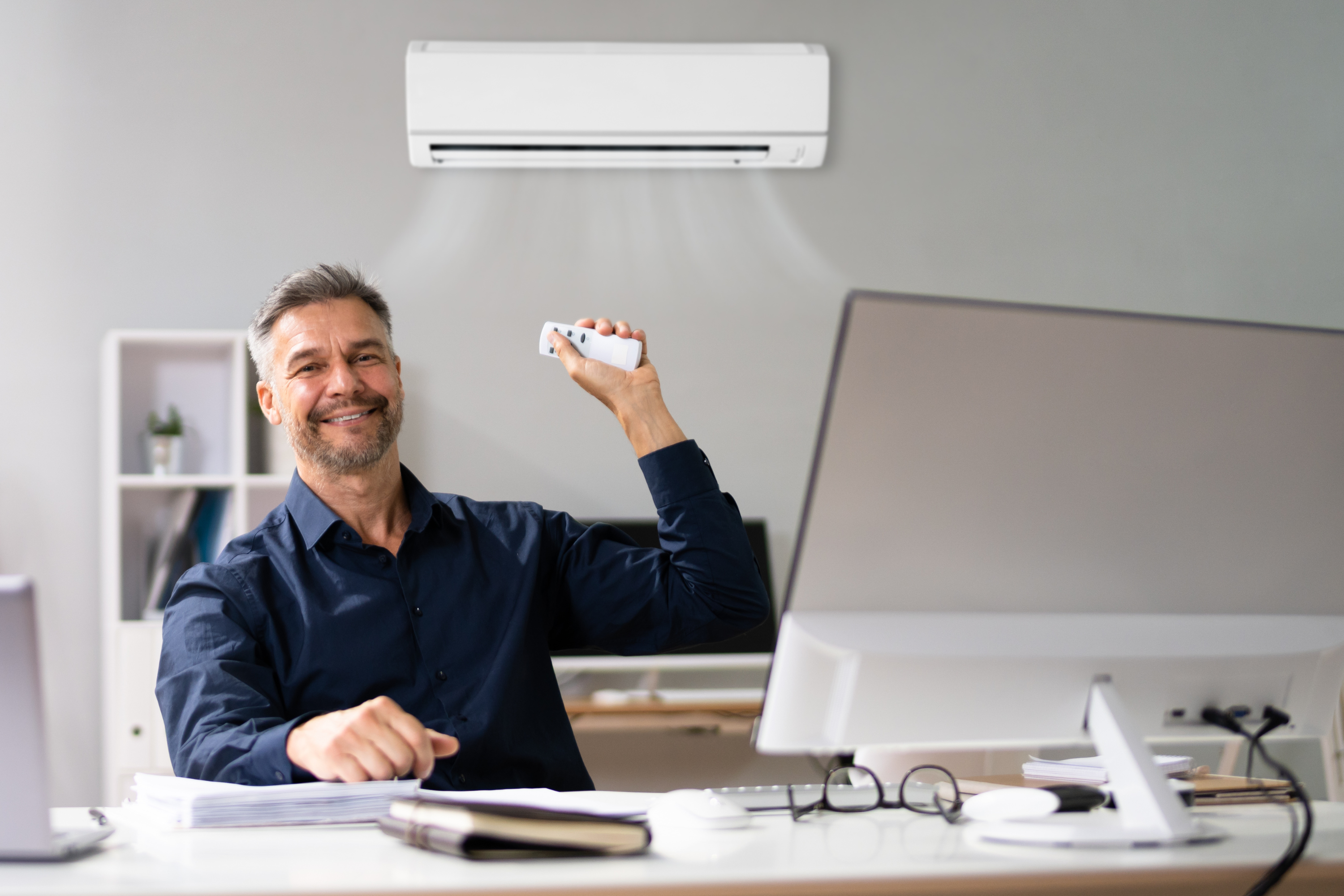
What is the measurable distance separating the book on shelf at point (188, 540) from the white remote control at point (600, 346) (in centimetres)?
180

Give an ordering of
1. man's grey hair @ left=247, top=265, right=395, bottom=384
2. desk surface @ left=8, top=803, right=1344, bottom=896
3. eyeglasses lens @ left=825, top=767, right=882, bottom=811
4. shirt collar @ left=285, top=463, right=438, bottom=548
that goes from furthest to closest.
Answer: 1. man's grey hair @ left=247, top=265, right=395, bottom=384
2. shirt collar @ left=285, top=463, right=438, bottom=548
3. eyeglasses lens @ left=825, top=767, right=882, bottom=811
4. desk surface @ left=8, top=803, right=1344, bottom=896

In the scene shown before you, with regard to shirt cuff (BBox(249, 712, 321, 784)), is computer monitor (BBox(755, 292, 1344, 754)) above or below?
above

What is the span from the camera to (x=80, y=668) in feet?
10.0

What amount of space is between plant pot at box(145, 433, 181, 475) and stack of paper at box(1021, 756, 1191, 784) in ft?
8.02

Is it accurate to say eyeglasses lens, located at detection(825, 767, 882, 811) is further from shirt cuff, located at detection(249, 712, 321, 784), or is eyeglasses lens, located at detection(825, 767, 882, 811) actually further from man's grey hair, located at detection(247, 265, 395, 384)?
man's grey hair, located at detection(247, 265, 395, 384)

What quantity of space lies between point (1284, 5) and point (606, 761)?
129 inches

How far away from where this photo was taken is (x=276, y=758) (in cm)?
107

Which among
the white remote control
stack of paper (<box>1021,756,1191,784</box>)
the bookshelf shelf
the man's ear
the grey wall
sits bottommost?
stack of paper (<box>1021,756,1191,784</box>)

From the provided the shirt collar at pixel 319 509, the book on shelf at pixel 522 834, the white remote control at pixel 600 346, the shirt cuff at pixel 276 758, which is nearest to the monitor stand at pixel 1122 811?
the book on shelf at pixel 522 834

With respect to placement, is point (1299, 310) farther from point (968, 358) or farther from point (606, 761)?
point (968, 358)

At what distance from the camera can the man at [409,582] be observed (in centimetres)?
141

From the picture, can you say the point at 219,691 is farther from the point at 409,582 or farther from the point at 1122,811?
the point at 1122,811

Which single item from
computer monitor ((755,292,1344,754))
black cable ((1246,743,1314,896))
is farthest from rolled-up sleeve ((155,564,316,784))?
black cable ((1246,743,1314,896))

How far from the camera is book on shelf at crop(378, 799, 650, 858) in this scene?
748 millimetres
